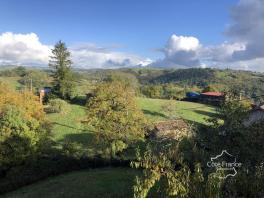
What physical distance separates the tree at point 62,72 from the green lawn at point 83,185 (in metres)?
49.3

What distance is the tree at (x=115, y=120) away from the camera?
34406 millimetres

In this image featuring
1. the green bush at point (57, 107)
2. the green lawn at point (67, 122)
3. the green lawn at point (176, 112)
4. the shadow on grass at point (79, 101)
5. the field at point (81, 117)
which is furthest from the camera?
the shadow on grass at point (79, 101)

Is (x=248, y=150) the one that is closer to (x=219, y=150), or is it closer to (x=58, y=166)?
(x=219, y=150)

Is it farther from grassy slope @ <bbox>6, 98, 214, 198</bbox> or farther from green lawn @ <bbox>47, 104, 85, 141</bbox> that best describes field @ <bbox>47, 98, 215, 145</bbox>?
grassy slope @ <bbox>6, 98, 214, 198</bbox>

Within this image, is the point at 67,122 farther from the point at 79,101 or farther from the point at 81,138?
the point at 79,101

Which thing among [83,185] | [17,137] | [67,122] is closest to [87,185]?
[83,185]

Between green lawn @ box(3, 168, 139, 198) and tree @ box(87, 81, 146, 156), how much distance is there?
3483 mm

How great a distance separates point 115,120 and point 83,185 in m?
10.1

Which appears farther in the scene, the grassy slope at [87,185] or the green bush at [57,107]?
the green bush at [57,107]

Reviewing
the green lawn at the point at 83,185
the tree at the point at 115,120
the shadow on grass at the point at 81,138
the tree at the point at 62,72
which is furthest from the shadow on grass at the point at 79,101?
the green lawn at the point at 83,185

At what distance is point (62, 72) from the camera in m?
81.5

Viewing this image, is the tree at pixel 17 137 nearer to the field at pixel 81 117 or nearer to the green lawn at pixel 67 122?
the field at pixel 81 117

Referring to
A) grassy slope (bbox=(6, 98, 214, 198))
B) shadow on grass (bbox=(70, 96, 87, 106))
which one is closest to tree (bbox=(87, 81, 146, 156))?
grassy slope (bbox=(6, 98, 214, 198))

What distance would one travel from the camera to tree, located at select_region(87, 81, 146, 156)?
34406 millimetres
